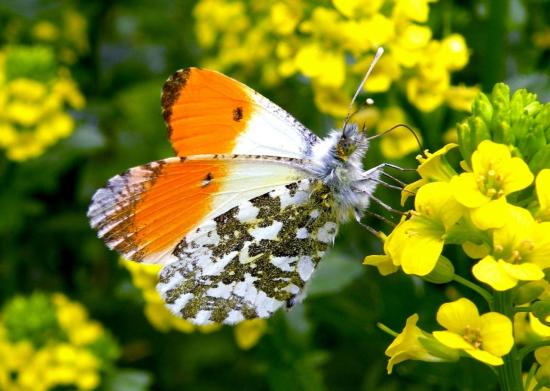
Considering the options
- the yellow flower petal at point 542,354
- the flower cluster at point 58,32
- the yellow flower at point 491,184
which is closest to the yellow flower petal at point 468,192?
the yellow flower at point 491,184

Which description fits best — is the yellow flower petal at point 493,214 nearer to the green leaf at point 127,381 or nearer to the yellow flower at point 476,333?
the yellow flower at point 476,333

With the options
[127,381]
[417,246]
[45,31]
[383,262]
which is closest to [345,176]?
[383,262]

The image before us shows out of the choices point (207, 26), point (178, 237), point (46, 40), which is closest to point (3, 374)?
point (178, 237)

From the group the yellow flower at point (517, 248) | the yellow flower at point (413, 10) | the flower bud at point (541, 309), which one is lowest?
the flower bud at point (541, 309)

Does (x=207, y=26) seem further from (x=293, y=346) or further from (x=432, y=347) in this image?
(x=432, y=347)

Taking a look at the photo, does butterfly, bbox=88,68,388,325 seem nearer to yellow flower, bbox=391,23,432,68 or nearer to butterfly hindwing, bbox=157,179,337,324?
butterfly hindwing, bbox=157,179,337,324

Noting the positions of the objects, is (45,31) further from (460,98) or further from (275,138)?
(275,138)

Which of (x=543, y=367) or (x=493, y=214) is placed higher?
(x=493, y=214)
